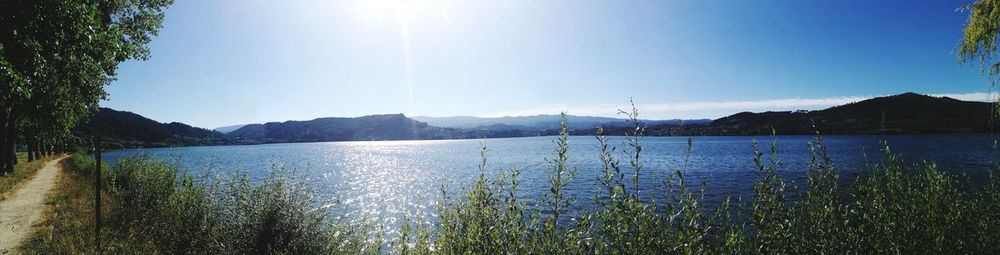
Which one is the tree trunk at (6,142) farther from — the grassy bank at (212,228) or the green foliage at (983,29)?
the green foliage at (983,29)

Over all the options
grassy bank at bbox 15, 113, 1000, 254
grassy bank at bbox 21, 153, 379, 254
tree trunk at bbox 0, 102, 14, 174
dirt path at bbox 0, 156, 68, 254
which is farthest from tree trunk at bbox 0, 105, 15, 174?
grassy bank at bbox 21, 153, 379, 254

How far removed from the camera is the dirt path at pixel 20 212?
14.1 metres

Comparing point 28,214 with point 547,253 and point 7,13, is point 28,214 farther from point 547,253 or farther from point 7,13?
point 547,253

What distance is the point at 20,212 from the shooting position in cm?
1842

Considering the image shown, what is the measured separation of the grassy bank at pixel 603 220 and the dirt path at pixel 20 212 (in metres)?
0.60

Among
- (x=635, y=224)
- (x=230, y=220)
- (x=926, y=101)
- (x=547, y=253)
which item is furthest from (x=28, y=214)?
(x=926, y=101)

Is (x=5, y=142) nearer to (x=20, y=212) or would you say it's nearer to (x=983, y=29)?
(x=20, y=212)

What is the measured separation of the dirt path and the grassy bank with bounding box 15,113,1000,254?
602mm

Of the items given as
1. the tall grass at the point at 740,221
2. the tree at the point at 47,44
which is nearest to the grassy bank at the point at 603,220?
the tall grass at the point at 740,221

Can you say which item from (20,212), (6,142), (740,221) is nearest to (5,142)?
(6,142)

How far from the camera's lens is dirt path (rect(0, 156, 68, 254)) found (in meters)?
14.1

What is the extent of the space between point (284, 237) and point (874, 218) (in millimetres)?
13106

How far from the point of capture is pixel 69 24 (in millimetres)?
14125

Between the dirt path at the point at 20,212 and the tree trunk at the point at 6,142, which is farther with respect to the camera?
the tree trunk at the point at 6,142
